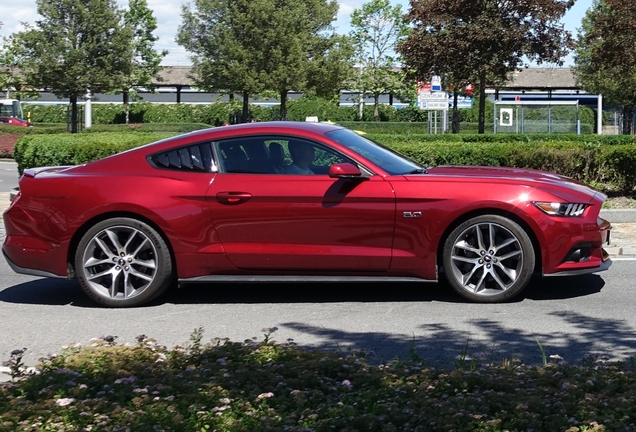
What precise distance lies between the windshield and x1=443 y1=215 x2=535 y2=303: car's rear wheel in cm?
75

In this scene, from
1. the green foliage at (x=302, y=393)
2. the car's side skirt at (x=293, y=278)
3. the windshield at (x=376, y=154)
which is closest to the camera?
the green foliage at (x=302, y=393)

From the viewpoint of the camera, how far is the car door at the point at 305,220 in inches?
287

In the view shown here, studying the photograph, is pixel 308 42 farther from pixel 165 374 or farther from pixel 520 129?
pixel 165 374

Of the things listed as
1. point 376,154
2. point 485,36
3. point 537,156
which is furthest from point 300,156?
point 485,36

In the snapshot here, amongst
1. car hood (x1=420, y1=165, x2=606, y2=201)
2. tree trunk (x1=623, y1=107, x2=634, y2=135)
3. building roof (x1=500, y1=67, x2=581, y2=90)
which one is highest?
building roof (x1=500, y1=67, x2=581, y2=90)

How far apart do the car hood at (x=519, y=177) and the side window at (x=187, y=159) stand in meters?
1.82

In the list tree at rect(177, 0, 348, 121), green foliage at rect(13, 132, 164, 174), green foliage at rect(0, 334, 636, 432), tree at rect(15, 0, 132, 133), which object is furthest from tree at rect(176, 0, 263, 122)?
green foliage at rect(0, 334, 636, 432)

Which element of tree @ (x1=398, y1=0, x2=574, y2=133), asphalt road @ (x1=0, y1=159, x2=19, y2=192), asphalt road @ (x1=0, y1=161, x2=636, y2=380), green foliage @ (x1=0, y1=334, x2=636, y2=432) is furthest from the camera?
tree @ (x1=398, y1=0, x2=574, y2=133)

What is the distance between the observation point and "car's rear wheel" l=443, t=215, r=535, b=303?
286 inches

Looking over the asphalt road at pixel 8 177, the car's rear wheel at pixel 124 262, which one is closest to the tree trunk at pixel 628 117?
the asphalt road at pixel 8 177

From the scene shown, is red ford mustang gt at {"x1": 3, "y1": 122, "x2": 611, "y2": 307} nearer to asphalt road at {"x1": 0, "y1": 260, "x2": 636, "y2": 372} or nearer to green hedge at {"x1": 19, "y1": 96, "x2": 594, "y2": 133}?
asphalt road at {"x1": 0, "y1": 260, "x2": 636, "y2": 372}

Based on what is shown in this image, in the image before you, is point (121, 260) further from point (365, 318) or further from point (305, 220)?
point (365, 318)

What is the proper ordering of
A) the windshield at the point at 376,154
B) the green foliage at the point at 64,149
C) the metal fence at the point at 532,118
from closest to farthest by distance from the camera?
1. the windshield at the point at 376,154
2. the green foliage at the point at 64,149
3. the metal fence at the point at 532,118

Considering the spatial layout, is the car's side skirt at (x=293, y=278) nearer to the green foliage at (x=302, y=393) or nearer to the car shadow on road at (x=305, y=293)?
the car shadow on road at (x=305, y=293)
